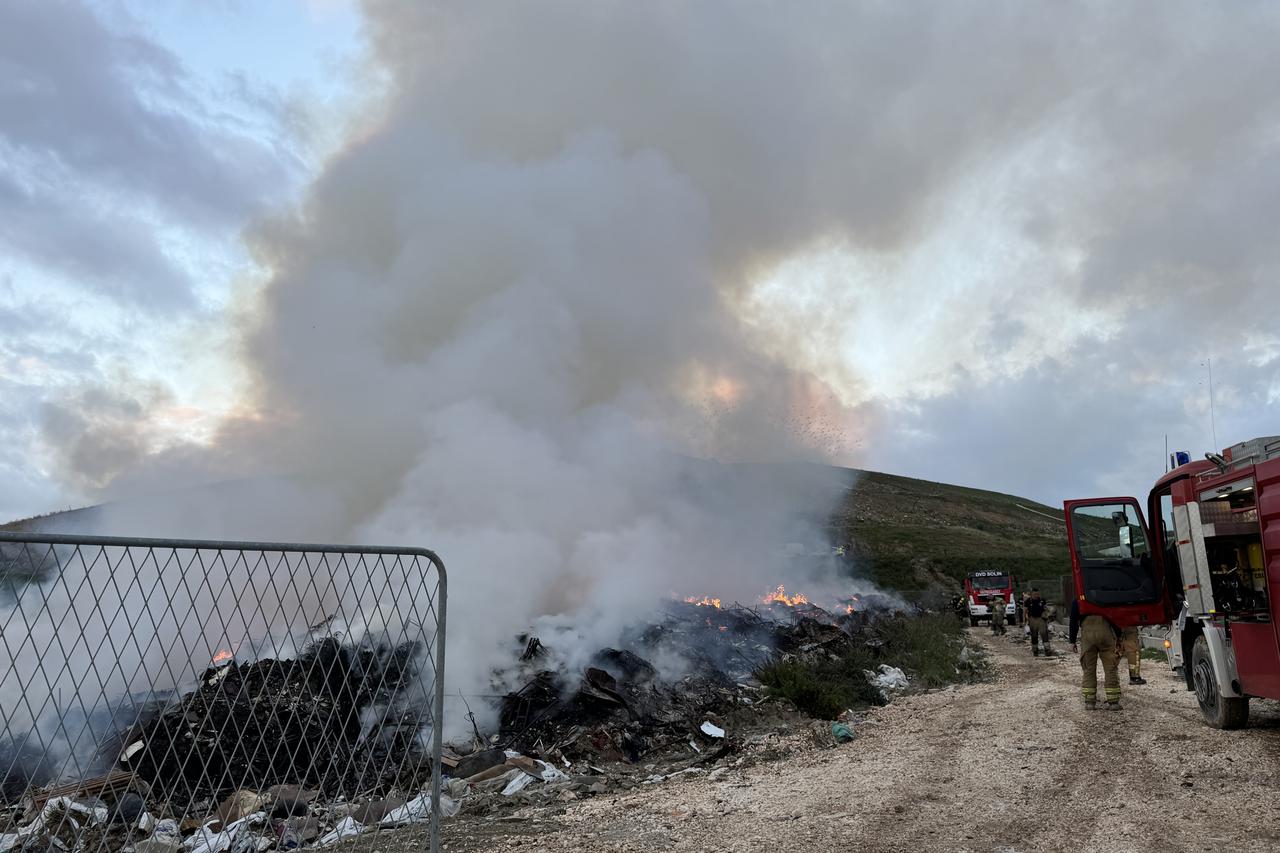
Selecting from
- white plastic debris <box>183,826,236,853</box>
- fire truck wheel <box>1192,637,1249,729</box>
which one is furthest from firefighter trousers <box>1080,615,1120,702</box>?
white plastic debris <box>183,826,236,853</box>

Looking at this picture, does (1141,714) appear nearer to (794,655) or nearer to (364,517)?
(794,655)

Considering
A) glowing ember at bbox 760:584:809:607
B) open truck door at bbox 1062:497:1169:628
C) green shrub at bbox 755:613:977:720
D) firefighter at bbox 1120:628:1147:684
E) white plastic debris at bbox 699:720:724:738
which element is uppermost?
open truck door at bbox 1062:497:1169:628

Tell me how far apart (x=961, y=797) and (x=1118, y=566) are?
4.76m

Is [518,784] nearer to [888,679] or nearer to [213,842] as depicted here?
[213,842]

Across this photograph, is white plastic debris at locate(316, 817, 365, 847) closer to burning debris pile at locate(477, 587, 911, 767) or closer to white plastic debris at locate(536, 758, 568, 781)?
white plastic debris at locate(536, 758, 568, 781)

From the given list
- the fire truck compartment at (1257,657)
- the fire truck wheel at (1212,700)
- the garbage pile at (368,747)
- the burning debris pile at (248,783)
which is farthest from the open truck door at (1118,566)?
the burning debris pile at (248,783)

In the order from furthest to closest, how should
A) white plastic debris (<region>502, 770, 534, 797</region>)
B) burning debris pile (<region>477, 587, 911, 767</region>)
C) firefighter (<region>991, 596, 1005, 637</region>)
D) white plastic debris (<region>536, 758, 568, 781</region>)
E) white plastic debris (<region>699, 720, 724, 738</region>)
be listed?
firefighter (<region>991, 596, 1005, 637</region>) → white plastic debris (<region>699, 720, 724, 738</region>) → burning debris pile (<region>477, 587, 911, 767</region>) → white plastic debris (<region>536, 758, 568, 781</region>) → white plastic debris (<region>502, 770, 534, 797</region>)

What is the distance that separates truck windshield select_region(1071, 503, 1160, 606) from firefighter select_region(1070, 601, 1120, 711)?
29cm

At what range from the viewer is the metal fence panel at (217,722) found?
505 centimetres

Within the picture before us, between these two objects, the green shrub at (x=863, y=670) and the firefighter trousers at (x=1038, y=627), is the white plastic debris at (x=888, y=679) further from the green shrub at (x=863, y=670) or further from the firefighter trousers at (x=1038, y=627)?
the firefighter trousers at (x=1038, y=627)

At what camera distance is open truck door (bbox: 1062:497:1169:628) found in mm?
9797

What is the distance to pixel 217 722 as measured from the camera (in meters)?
9.91

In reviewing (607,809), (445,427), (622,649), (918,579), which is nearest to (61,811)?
(607,809)

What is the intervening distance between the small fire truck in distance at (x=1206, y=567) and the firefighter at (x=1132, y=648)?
0.82m
